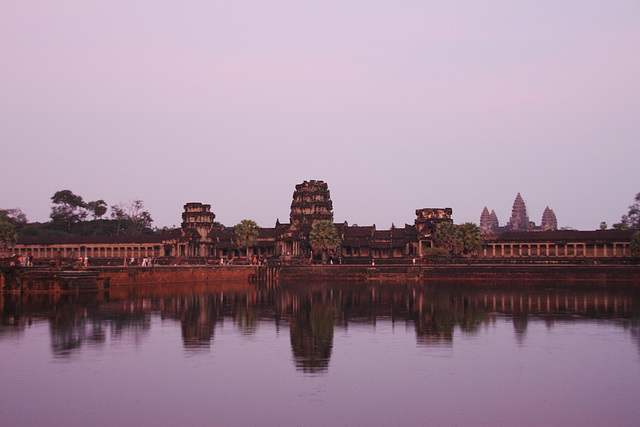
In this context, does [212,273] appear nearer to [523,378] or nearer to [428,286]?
[428,286]

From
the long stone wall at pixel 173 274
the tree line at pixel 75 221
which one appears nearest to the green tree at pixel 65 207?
the tree line at pixel 75 221

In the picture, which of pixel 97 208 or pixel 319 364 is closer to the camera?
pixel 319 364

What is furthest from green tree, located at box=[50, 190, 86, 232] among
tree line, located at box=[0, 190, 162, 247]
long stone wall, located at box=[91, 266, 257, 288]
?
long stone wall, located at box=[91, 266, 257, 288]

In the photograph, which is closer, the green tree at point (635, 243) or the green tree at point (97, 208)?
the green tree at point (635, 243)

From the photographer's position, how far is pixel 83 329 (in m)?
41.6

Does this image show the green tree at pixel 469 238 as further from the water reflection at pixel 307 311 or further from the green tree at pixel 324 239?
the water reflection at pixel 307 311

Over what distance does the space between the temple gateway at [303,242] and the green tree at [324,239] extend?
9.16 ft

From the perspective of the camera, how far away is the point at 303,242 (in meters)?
114

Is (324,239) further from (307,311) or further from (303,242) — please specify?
(307,311)

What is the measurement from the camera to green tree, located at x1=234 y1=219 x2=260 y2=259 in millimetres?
109688

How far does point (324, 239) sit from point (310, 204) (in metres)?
19.1

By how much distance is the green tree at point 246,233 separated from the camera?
Result: 109688 mm

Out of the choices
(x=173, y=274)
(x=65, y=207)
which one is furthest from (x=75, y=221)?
(x=173, y=274)

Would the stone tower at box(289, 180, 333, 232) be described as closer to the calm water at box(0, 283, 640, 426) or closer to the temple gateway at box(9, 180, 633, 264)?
the temple gateway at box(9, 180, 633, 264)
